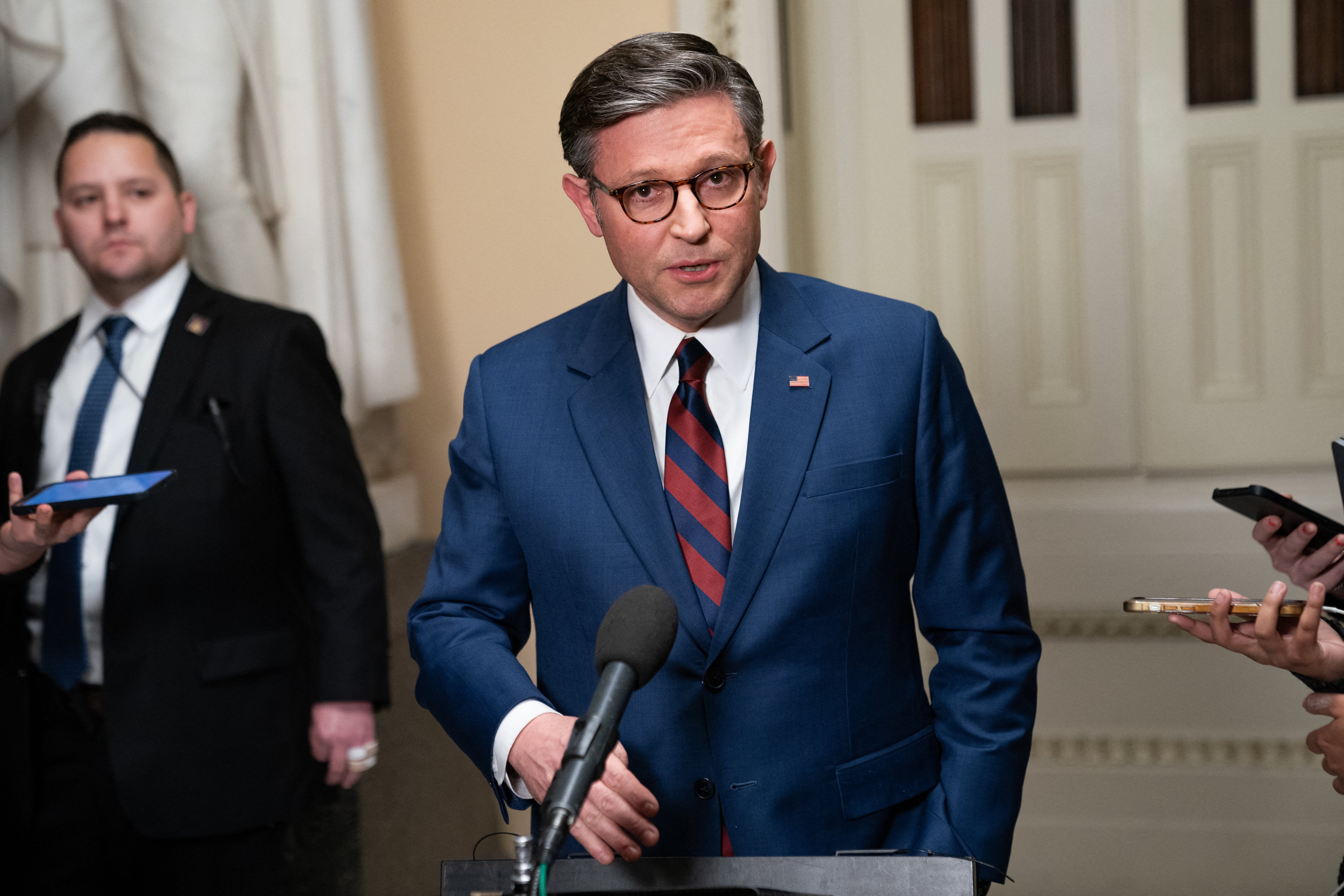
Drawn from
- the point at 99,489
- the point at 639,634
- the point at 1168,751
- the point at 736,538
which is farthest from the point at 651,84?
the point at 1168,751

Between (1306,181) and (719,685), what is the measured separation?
247 centimetres

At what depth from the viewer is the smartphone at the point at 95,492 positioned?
5.38ft

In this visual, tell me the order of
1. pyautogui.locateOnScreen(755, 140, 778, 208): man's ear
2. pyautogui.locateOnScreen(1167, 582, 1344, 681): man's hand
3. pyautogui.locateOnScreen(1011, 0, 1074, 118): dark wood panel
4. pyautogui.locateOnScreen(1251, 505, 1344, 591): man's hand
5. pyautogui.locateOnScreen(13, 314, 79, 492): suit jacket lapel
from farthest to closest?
pyautogui.locateOnScreen(1011, 0, 1074, 118): dark wood panel
pyautogui.locateOnScreen(13, 314, 79, 492): suit jacket lapel
pyautogui.locateOnScreen(1251, 505, 1344, 591): man's hand
pyautogui.locateOnScreen(755, 140, 778, 208): man's ear
pyautogui.locateOnScreen(1167, 582, 1344, 681): man's hand

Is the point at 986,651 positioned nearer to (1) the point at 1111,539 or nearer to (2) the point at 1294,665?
(2) the point at 1294,665

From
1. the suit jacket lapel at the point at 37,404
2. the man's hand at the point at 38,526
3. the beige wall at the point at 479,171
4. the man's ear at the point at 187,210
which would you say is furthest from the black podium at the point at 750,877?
the beige wall at the point at 479,171

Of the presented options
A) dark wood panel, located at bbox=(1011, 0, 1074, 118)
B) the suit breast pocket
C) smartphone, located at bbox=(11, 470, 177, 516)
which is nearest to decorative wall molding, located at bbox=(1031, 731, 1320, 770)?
dark wood panel, located at bbox=(1011, 0, 1074, 118)

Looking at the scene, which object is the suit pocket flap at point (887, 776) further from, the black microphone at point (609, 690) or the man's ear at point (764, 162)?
the man's ear at point (764, 162)

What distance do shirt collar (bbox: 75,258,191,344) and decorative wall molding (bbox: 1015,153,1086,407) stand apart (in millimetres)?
2067

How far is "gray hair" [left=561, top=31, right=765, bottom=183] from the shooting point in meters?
1.40

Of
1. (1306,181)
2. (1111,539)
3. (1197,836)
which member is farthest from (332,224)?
(1197,836)

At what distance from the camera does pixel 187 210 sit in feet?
8.18

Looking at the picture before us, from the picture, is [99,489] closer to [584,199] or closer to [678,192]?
[584,199]

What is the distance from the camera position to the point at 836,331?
1.54m

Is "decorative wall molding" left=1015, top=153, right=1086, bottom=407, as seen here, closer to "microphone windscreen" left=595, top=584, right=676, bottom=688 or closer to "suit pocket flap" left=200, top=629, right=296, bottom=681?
"suit pocket flap" left=200, top=629, right=296, bottom=681
